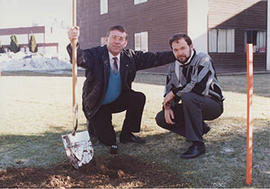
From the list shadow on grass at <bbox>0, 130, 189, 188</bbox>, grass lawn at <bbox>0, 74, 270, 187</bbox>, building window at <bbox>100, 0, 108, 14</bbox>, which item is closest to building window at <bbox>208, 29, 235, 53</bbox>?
building window at <bbox>100, 0, 108, 14</bbox>

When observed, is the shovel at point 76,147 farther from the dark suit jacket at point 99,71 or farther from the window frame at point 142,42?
the window frame at point 142,42

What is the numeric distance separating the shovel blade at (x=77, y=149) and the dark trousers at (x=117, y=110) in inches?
25.0

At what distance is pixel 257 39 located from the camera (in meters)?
19.5

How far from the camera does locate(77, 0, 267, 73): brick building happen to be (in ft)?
57.8

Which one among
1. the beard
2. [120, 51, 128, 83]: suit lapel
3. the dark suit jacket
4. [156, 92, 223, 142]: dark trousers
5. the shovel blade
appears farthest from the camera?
[120, 51, 128, 83]: suit lapel

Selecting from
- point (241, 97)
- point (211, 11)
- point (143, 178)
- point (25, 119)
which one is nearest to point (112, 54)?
point (143, 178)

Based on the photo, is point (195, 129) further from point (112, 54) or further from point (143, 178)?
point (112, 54)

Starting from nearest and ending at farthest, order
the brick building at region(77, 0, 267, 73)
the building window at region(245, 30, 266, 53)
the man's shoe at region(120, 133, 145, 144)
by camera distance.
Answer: the man's shoe at region(120, 133, 145, 144) → the brick building at region(77, 0, 267, 73) → the building window at region(245, 30, 266, 53)

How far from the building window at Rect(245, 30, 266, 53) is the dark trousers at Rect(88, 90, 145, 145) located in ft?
52.7

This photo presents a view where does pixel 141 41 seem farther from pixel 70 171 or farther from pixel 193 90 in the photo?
pixel 70 171

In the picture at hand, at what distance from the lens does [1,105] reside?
7836mm

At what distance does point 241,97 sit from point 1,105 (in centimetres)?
564

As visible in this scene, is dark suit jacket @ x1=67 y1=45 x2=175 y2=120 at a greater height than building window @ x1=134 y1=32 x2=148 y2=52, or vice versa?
building window @ x1=134 y1=32 x2=148 y2=52

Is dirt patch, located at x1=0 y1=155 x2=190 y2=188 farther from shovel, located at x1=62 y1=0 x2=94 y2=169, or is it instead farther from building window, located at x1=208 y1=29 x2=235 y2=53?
building window, located at x1=208 y1=29 x2=235 y2=53
